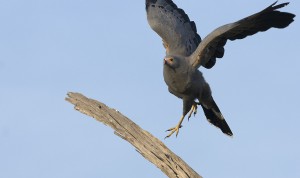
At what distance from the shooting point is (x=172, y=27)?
49.2ft

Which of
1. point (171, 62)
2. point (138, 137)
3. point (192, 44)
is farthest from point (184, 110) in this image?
point (138, 137)

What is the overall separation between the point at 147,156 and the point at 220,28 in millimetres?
2480

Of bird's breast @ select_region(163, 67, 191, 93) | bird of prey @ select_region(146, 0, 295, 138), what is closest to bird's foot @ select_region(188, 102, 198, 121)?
bird of prey @ select_region(146, 0, 295, 138)

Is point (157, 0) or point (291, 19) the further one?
point (157, 0)

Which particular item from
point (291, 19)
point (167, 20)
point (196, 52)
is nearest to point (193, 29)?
point (167, 20)

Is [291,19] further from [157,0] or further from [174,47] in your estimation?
[157,0]

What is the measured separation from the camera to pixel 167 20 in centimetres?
1519

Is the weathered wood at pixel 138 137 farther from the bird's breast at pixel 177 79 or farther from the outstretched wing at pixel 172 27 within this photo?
the outstretched wing at pixel 172 27

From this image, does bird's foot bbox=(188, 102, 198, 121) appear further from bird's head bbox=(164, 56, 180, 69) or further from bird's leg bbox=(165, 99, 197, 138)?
bird's head bbox=(164, 56, 180, 69)

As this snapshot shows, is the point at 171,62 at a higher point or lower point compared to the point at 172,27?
lower

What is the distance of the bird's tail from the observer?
48.3ft

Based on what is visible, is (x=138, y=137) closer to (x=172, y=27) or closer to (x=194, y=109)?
(x=194, y=109)

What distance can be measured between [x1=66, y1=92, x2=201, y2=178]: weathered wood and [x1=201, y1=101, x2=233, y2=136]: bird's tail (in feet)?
9.49

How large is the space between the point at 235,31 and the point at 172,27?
1996 millimetres
